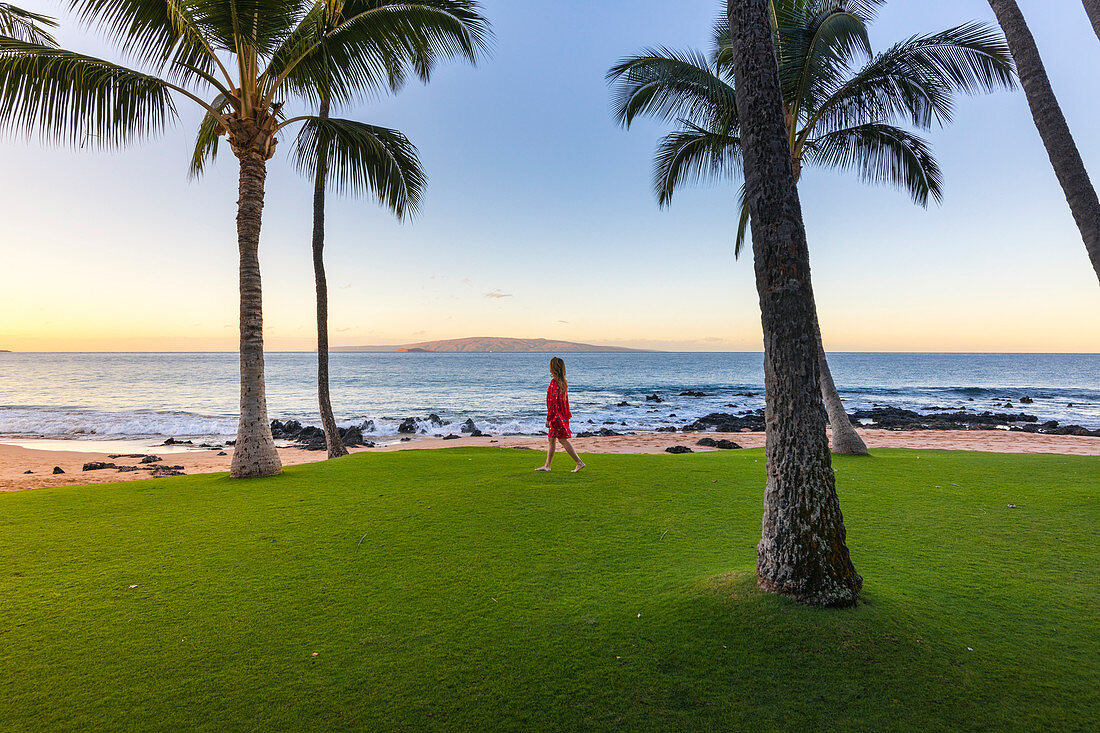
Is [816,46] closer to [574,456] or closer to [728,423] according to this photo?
[574,456]

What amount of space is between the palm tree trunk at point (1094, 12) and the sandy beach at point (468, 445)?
933cm

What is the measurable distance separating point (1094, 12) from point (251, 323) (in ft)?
36.4

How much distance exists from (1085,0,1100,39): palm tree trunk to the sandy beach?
30.6 feet

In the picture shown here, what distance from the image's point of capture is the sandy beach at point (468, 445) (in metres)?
12.8

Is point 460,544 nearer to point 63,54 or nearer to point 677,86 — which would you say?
point 63,54

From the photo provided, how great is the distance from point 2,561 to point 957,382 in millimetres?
71405

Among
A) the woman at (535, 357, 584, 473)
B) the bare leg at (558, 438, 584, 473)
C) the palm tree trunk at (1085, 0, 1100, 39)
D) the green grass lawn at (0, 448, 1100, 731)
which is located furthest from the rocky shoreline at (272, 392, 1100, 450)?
the palm tree trunk at (1085, 0, 1100, 39)

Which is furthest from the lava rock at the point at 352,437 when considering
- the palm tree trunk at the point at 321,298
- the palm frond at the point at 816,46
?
the palm frond at the point at 816,46

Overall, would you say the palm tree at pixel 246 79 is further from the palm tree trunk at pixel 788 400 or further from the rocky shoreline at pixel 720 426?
the rocky shoreline at pixel 720 426

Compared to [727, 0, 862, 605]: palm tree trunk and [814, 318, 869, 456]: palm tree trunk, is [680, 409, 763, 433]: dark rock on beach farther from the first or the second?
[727, 0, 862, 605]: palm tree trunk

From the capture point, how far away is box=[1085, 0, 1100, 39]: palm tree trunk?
5.24m

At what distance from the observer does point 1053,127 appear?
5.48m

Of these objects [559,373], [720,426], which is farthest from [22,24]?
[720,426]

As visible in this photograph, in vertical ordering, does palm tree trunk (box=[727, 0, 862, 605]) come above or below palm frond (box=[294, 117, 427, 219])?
below
